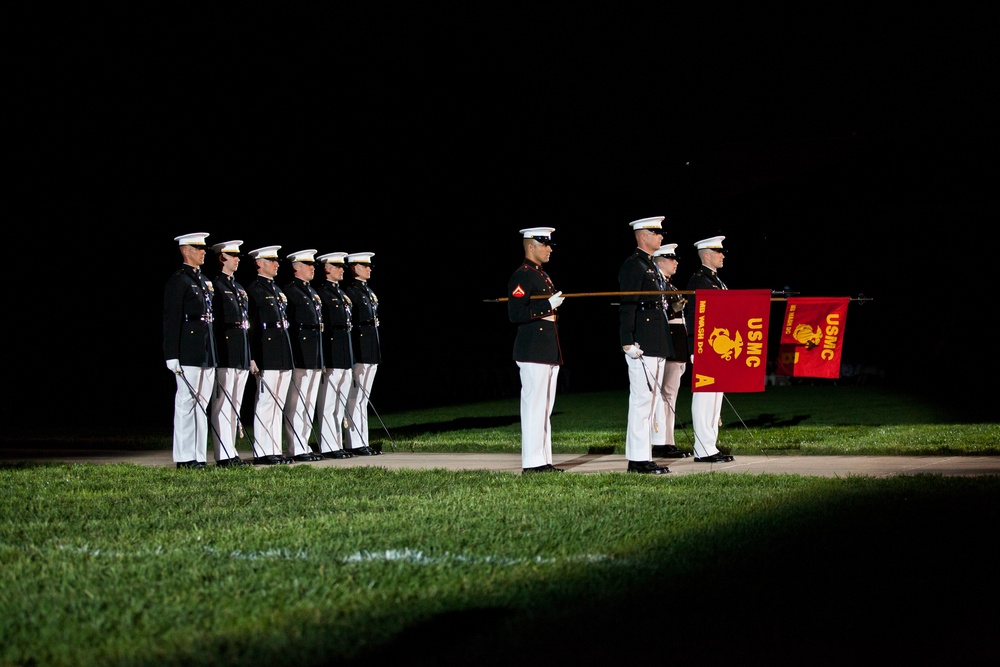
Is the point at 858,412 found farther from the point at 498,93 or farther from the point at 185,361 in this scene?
the point at 498,93

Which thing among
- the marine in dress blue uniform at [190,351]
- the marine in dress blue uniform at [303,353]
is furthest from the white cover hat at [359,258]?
the marine in dress blue uniform at [190,351]

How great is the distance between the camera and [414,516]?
25.2 ft

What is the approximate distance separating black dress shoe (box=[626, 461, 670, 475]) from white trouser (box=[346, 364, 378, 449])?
4.25 m

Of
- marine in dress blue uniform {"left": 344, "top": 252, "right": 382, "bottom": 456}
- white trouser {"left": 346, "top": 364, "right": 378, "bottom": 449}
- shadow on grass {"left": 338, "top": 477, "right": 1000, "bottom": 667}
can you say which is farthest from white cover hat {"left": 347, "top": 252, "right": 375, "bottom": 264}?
shadow on grass {"left": 338, "top": 477, "right": 1000, "bottom": 667}

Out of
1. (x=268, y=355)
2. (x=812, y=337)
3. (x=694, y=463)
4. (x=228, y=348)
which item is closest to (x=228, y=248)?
(x=228, y=348)

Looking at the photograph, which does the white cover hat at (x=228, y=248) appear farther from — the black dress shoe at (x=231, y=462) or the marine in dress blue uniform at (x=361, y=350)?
the black dress shoe at (x=231, y=462)

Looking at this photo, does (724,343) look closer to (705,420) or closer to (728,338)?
(728,338)

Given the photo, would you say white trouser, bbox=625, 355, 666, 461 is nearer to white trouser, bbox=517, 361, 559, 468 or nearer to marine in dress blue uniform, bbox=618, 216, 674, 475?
marine in dress blue uniform, bbox=618, 216, 674, 475

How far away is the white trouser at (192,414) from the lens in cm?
1238

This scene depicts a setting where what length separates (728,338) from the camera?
35.3 ft

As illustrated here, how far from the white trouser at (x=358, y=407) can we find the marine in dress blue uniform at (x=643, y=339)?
407 centimetres

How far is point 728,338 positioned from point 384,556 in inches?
207

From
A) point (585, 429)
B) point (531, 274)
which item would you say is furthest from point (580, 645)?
point (585, 429)

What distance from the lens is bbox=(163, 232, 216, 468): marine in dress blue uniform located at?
12336 millimetres
